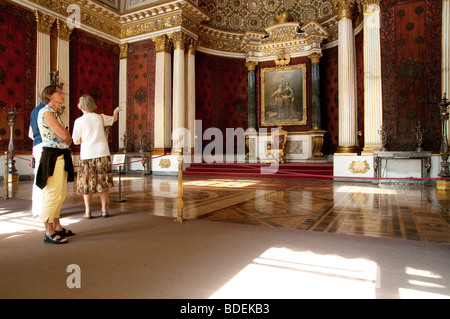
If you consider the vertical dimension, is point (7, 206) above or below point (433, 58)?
below

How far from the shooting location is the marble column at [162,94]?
41.2ft

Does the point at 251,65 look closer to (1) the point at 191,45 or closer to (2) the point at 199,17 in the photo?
(1) the point at 191,45

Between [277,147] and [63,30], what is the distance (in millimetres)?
9549

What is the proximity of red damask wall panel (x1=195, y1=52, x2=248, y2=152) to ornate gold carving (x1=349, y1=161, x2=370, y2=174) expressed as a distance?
6809 millimetres

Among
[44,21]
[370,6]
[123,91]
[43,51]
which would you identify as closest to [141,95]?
[123,91]

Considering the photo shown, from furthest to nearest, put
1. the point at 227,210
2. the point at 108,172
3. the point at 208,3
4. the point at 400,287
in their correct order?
the point at 208,3
the point at 227,210
the point at 108,172
the point at 400,287

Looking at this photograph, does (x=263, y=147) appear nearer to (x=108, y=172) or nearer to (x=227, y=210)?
(x=227, y=210)

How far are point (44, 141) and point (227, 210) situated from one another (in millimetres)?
2718

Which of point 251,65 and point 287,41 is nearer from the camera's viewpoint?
point 287,41

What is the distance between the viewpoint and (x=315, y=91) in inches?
A: 531

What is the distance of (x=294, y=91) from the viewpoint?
46.7 ft

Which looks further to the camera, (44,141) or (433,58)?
(433,58)

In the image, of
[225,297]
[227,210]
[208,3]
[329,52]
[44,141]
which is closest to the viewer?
[225,297]

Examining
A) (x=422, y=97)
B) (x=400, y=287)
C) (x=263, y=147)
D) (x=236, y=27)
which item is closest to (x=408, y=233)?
(x=400, y=287)
